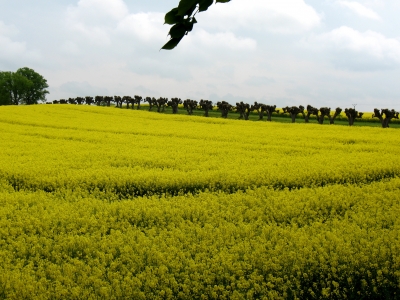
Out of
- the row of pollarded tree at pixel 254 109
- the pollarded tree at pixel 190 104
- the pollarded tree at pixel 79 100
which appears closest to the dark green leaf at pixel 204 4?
the row of pollarded tree at pixel 254 109

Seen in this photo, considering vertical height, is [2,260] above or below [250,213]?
below

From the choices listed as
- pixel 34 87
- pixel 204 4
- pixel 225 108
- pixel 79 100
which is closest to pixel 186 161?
pixel 204 4

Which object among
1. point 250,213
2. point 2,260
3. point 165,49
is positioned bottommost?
point 2,260

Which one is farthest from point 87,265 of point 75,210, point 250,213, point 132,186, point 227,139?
point 227,139

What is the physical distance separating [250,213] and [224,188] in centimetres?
202

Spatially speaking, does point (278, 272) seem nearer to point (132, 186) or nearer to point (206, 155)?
point (132, 186)

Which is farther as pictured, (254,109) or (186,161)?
(254,109)

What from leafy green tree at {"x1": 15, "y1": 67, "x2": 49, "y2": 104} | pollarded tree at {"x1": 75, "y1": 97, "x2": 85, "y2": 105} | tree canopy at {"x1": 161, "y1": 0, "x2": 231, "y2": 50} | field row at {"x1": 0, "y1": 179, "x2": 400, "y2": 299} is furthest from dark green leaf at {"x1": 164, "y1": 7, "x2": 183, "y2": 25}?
leafy green tree at {"x1": 15, "y1": 67, "x2": 49, "y2": 104}

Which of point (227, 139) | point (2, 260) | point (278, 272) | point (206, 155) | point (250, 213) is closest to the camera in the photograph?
point (278, 272)

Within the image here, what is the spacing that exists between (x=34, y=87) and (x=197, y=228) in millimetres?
69498

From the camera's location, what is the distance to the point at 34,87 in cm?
6719

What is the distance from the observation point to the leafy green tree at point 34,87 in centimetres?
6631

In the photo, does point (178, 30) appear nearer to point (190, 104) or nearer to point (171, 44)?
point (171, 44)

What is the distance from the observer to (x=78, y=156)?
1090 cm
